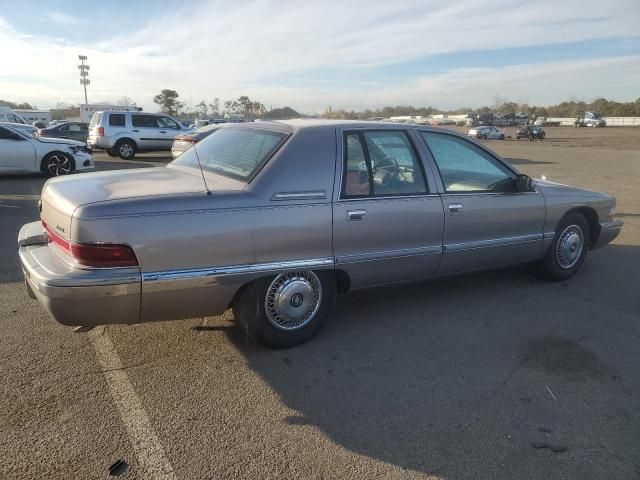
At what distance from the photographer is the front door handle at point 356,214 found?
362 cm

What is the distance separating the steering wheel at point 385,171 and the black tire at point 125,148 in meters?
15.6

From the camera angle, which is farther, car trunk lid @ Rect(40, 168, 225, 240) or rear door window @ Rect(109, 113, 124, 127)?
rear door window @ Rect(109, 113, 124, 127)

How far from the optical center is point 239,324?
11.4 ft

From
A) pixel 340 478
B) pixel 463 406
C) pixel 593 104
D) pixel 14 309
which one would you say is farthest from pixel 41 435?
pixel 593 104

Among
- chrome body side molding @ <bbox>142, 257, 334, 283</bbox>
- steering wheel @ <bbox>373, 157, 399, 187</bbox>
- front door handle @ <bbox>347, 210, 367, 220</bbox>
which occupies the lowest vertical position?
chrome body side molding @ <bbox>142, 257, 334, 283</bbox>

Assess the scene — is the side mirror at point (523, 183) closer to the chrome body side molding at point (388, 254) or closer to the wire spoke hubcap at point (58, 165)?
the chrome body side molding at point (388, 254)

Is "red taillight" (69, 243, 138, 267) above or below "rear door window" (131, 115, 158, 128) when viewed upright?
below

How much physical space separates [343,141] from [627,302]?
10.4ft

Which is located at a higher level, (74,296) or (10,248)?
(74,296)

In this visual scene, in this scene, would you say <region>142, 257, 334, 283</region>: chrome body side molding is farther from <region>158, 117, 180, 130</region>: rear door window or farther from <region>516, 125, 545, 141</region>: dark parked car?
<region>516, 125, 545, 141</region>: dark parked car

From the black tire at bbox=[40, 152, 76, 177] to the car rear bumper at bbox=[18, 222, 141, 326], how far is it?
1051 centimetres

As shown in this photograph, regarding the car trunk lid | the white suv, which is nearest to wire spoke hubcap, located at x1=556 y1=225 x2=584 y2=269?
the car trunk lid

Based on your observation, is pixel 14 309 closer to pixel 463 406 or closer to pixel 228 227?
pixel 228 227

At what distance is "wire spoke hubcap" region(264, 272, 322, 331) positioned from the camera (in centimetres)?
346
